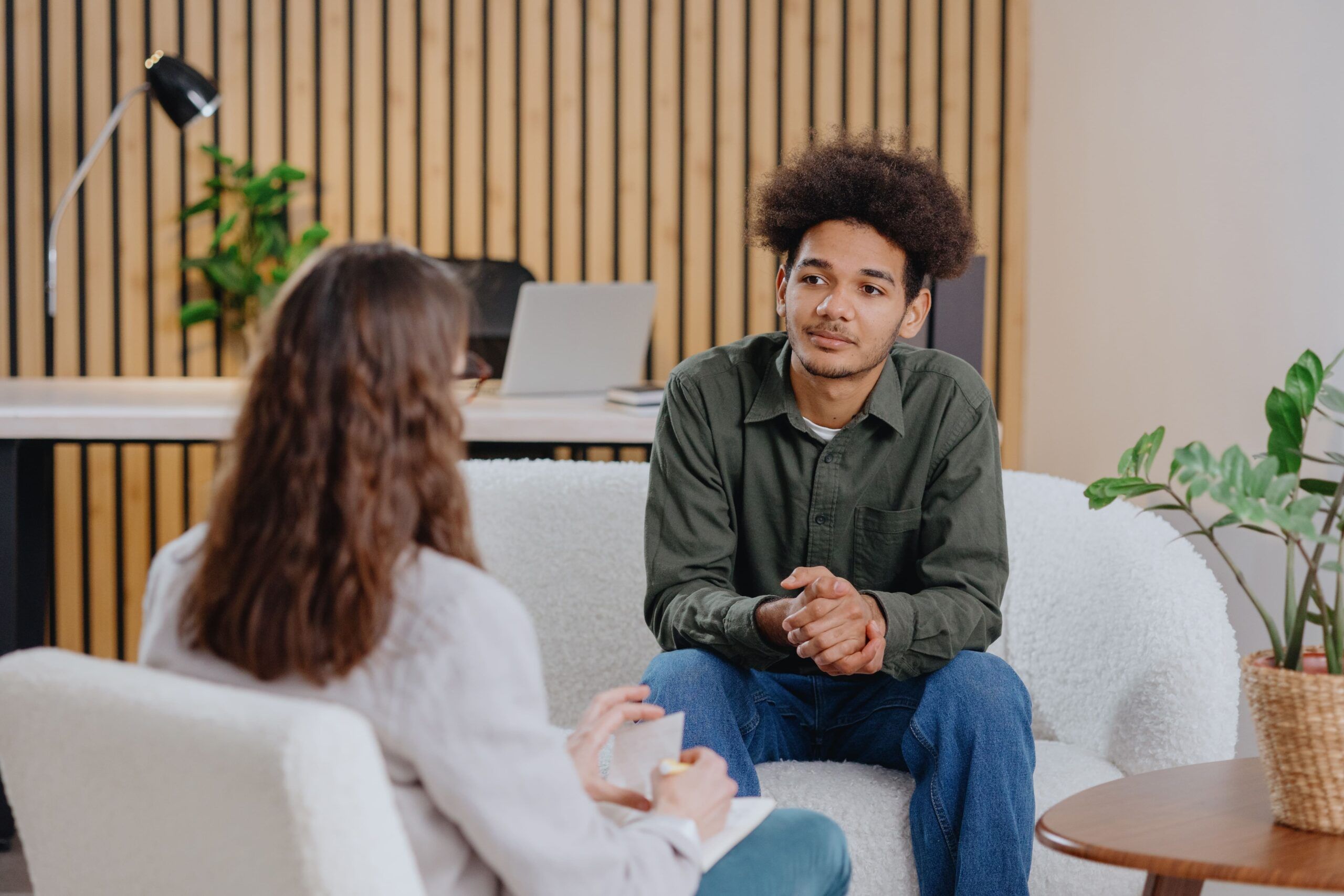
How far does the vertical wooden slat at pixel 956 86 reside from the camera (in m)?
4.52

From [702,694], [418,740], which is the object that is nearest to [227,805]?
[418,740]

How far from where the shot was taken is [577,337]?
307 centimetres

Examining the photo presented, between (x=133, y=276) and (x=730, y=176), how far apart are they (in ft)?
6.74

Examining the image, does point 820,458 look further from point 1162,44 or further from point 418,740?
point 1162,44

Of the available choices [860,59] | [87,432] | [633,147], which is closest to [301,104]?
[633,147]

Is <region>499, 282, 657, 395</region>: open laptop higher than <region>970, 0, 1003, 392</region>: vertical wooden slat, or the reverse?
<region>970, 0, 1003, 392</region>: vertical wooden slat

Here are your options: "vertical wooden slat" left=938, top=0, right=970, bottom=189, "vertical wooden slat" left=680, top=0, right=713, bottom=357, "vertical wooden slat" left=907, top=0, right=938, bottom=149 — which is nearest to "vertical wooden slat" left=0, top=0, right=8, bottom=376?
"vertical wooden slat" left=680, top=0, right=713, bottom=357

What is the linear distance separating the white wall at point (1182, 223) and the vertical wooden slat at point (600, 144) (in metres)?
1.42

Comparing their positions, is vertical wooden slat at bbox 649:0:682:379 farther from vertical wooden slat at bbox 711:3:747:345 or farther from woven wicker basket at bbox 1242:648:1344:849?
woven wicker basket at bbox 1242:648:1344:849

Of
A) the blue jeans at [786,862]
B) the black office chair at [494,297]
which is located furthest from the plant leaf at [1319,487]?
the black office chair at [494,297]

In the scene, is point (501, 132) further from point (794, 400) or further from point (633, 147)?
point (794, 400)

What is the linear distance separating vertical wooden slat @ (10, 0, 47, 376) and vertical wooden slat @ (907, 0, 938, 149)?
293 centimetres

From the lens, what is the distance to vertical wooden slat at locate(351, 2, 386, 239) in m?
4.49

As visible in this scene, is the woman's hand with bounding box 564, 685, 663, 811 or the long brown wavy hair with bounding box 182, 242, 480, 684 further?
the woman's hand with bounding box 564, 685, 663, 811
